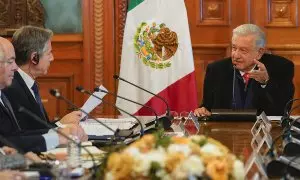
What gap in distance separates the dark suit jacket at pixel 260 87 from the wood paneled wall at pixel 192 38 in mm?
1003

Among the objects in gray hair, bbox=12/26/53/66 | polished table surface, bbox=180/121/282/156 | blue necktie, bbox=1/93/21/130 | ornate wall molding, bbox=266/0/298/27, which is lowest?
polished table surface, bbox=180/121/282/156

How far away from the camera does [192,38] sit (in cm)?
616

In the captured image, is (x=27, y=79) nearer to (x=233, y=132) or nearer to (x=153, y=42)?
(x=233, y=132)

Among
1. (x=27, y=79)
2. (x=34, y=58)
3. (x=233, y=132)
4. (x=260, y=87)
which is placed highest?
(x=34, y=58)

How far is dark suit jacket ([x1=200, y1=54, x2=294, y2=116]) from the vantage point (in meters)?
4.88

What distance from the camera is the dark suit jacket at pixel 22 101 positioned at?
12.3 feet

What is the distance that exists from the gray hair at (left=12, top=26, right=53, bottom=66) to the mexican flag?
65.5 inches

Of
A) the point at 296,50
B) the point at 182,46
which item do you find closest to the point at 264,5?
the point at 296,50

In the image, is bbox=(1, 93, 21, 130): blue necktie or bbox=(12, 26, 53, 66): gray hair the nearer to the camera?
bbox=(1, 93, 21, 130): blue necktie

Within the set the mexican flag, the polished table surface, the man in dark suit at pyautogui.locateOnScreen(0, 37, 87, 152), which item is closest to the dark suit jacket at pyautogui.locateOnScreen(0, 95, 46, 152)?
the man in dark suit at pyautogui.locateOnScreen(0, 37, 87, 152)

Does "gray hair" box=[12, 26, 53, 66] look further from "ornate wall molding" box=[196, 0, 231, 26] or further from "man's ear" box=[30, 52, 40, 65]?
"ornate wall molding" box=[196, 0, 231, 26]

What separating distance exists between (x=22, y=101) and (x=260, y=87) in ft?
→ 6.05

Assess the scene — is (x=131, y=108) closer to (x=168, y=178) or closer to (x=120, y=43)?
(x=120, y=43)

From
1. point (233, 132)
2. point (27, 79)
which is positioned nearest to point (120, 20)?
point (27, 79)
